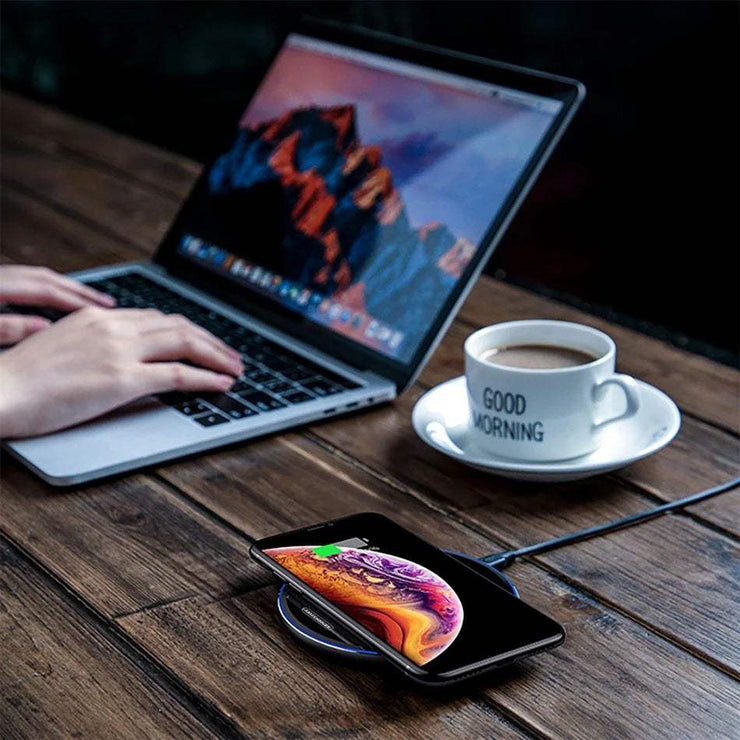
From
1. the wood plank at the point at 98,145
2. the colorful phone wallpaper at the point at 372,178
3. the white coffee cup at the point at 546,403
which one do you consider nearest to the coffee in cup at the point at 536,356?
the white coffee cup at the point at 546,403

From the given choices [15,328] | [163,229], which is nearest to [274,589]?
[15,328]

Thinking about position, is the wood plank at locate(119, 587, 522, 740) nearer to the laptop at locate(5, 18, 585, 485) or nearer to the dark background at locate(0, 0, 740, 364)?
the laptop at locate(5, 18, 585, 485)

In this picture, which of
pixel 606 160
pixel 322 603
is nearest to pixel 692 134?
pixel 606 160

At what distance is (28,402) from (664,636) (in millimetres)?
463

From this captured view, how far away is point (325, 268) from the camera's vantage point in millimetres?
1095

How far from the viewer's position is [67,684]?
2.09 feet

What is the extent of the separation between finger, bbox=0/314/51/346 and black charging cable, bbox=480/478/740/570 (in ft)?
1.60

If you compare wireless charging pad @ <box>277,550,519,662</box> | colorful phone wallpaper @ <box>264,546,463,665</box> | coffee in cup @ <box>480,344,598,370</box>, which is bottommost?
wireless charging pad @ <box>277,550,519,662</box>

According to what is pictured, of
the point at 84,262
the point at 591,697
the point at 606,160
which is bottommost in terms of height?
the point at 84,262

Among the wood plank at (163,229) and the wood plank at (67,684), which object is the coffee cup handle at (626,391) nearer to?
the wood plank at (163,229)

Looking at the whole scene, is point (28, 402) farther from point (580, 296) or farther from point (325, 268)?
point (580, 296)

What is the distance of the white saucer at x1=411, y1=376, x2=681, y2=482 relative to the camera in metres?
0.84

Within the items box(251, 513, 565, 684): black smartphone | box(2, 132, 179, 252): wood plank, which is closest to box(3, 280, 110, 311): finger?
box(2, 132, 179, 252): wood plank

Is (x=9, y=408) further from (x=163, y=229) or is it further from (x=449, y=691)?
→ (x=163, y=229)
